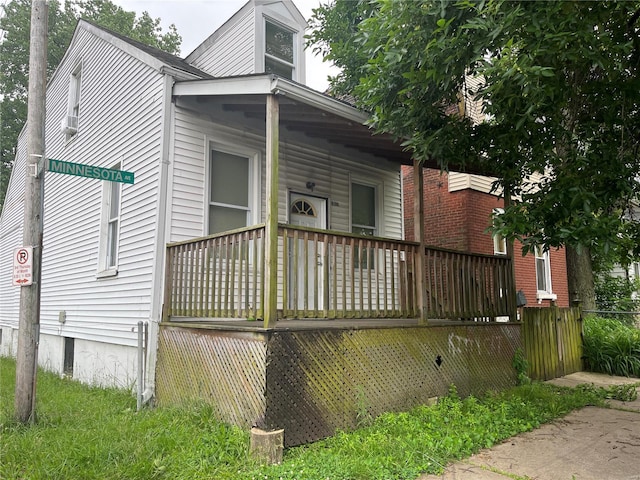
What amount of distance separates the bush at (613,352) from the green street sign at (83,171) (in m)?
8.98

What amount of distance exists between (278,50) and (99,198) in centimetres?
427

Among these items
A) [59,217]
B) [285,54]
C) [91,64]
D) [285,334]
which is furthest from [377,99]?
[59,217]

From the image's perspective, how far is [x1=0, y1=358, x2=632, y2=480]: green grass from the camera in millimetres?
3871

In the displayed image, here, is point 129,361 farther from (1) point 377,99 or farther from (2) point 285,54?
(2) point 285,54

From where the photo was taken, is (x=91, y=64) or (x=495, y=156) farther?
(x=91, y=64)

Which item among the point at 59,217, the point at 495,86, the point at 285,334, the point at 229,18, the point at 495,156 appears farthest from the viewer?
the point at 59,217

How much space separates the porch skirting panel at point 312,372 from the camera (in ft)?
14.8

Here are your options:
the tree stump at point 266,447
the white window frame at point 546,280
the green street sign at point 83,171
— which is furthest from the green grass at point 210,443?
the white window frame at point 546,280

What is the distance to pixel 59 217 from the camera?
1031 centimetres

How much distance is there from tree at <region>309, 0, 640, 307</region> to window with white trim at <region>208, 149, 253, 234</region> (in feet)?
7.27

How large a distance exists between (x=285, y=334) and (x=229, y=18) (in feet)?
22.6

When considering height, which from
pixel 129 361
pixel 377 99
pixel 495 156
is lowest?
pixel 129 361

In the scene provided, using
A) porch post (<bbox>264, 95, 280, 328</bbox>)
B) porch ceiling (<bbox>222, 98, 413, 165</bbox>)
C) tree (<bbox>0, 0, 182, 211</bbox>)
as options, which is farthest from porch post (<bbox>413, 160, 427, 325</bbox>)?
tree (<bbox>0, 0, 182, 211</bbox>)

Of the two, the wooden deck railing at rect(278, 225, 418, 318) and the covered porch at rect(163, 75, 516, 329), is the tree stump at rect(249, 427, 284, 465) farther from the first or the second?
the wooden deck railing at rect(278, 225, 418, 318)
